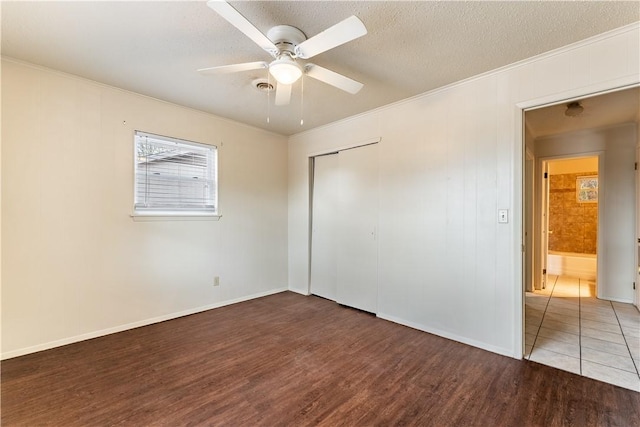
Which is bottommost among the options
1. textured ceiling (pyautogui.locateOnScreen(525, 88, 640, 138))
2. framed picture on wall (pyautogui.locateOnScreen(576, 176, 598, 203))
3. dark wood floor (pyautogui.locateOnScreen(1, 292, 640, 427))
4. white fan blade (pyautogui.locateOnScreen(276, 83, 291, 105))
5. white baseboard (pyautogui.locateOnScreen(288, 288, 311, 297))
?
dark wood floor (pyautogui.locateOnScreen(1, 292, 640, 427))

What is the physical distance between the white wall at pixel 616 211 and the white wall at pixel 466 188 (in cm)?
292

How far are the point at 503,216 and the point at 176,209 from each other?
11.3 ft

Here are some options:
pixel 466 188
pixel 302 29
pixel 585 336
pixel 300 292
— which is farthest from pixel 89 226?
pixel 585 336

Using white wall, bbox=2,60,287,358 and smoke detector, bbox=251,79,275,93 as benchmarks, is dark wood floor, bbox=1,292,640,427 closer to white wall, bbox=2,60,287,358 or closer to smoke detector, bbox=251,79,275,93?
white wall, bbox=2,60,287,358

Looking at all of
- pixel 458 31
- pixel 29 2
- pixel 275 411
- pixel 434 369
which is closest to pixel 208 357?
pixel 275 411

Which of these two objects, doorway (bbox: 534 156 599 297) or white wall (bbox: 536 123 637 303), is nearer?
white wall (bbox: 536 123 637 303)

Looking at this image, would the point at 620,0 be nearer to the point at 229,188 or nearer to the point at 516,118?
the point at 516,118

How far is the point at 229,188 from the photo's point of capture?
3828 millimetres

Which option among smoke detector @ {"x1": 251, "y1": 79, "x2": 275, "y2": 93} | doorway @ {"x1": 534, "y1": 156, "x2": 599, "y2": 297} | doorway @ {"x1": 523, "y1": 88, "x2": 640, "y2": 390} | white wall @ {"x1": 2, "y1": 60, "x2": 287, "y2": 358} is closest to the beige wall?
doorway @ {"x1": 534, "y1": 156, "x2": 599, "y2": 297}

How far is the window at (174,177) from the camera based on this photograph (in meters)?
3.12

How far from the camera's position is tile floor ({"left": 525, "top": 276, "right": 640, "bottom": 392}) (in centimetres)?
225

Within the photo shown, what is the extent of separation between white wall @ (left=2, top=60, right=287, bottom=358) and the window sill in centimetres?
5

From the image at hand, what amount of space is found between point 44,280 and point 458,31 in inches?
155

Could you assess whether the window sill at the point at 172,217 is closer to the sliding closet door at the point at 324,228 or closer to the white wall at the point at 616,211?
the sliding closet door at the point at 324,228
